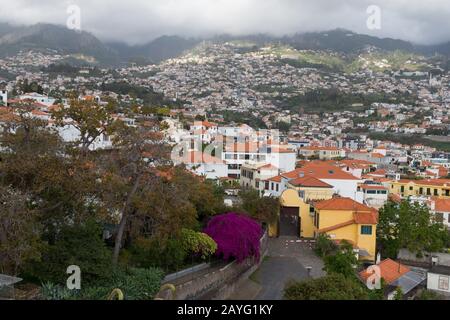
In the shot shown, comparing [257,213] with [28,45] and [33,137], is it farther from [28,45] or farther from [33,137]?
[28,45]

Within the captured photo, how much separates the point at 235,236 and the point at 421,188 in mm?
24894

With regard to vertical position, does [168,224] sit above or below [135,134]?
below

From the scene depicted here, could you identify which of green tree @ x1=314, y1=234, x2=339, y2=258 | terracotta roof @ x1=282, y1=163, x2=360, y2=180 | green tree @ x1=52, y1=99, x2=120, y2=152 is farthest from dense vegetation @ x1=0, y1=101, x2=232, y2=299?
terracotta roof @ x1=282, y1=163, x2=360, y2=180

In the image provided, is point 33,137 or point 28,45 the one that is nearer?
point 33,137

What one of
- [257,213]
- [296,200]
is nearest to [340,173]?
[296,200]

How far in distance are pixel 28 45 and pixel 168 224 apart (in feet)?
489

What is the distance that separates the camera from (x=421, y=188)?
35625 mm

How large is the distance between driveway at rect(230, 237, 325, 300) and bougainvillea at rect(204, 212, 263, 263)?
699mm

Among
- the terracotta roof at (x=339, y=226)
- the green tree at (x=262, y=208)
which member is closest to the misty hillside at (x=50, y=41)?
the green tree at (x=262, y=208)

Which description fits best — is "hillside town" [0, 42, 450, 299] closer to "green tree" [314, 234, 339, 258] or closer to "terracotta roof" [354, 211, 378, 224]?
"terracotta roof" [354, 211, 378, 224]

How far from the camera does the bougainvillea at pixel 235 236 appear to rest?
1435cm

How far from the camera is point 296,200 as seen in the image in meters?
21.2

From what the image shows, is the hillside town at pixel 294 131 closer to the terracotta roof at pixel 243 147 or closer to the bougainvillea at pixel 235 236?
the terracotta roof at pixel 243 147

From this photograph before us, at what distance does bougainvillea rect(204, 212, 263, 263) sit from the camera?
565 inches
